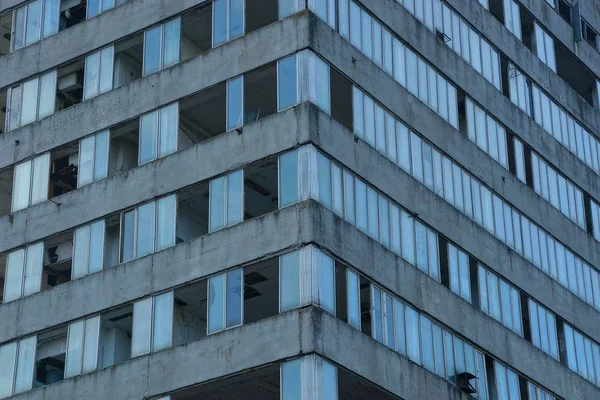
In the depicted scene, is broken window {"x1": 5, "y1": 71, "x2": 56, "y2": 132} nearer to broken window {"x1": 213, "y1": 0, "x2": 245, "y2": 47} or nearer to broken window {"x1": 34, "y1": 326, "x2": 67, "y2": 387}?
broken window {"x1": 213, "y1": 0, "x2": 245, "y2": 47}

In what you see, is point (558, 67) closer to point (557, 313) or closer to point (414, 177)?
point (557, 313)

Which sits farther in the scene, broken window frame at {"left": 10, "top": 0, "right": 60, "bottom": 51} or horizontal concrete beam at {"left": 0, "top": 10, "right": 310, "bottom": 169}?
broken window frame at {"left": 10, "top": 0, "right": 60, "bottom": 51}

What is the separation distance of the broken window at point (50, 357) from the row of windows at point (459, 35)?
51.7 ft

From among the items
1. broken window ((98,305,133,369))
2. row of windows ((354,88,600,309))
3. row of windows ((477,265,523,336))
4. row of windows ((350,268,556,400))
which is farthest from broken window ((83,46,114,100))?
row of windows ((477,265,523,336))

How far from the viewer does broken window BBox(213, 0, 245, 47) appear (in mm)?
46031

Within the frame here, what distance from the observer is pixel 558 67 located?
62.0 metres

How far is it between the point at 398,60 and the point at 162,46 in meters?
7.68

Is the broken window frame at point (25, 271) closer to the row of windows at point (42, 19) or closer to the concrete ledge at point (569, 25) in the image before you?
the row of windows at point (42, 19)


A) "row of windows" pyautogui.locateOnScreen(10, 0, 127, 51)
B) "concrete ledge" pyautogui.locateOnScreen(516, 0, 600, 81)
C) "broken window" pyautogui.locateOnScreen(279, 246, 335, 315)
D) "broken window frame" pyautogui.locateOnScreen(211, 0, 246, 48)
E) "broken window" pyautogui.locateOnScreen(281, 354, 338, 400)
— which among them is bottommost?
"broken window" pyautogui.locateOnScreen(281, 354, 338, 400)

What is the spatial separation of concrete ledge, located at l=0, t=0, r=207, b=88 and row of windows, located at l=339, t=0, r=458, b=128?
491cm

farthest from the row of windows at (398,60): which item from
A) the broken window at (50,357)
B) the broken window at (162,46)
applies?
the broken window at (50,357)

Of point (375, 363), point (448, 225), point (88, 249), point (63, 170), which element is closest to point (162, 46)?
point (63, 170)

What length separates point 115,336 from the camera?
148 ft

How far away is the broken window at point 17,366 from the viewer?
45531mm
